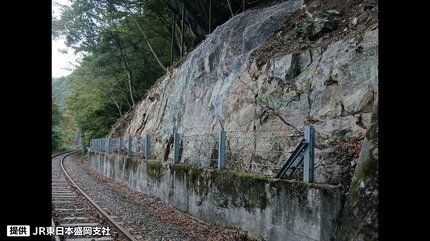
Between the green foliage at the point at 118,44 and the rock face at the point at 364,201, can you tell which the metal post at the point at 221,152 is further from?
the green foliage at the point at 118,44

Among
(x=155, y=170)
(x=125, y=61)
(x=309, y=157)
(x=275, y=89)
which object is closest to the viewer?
(x=309, y=157)

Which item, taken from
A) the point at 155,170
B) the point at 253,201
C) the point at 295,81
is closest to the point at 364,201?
the point at 253,201

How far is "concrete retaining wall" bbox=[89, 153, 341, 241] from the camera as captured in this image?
5316 mm

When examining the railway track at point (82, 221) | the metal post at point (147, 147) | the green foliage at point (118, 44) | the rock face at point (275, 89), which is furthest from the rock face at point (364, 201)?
the green foliage at point (118, 44)

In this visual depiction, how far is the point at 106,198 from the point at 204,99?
15.4 ft

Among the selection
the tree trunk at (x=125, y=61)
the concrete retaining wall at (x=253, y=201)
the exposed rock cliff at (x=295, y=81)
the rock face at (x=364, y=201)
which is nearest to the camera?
the rock face at (x=364, y=201)

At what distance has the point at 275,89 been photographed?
373 inches

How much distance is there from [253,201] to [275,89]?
3522 millimetres

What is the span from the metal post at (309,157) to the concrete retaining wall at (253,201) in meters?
0.21

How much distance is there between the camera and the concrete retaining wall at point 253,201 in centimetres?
532

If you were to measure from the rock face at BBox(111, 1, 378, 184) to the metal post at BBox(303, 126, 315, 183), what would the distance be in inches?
13.6

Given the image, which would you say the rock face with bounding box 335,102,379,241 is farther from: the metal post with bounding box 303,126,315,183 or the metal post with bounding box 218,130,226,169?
the metal post with bounding box 218,130,226,169

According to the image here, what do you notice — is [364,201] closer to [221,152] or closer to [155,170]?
[221,152]
